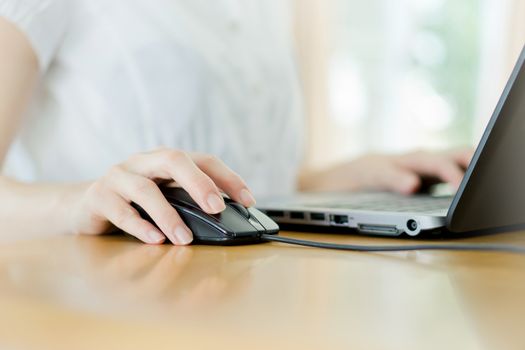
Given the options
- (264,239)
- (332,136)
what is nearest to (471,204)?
(264,239)

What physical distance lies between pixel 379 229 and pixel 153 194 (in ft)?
0.72

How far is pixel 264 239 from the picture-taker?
0.61 meters

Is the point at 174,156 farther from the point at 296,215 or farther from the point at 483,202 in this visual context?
the point at 483,202

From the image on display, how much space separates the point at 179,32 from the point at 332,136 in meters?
2.81

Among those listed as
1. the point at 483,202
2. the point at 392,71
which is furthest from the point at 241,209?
the point at 392,71

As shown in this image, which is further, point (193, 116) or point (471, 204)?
point (193, 116)

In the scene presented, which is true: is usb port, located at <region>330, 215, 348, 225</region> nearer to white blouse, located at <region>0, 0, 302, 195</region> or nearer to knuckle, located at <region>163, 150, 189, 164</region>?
knuckle, located at <region>163, 150, 189, 164</region>

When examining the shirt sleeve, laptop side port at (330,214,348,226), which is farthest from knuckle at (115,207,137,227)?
the shirt sleeve

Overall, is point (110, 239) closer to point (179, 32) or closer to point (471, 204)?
point (471, 204)

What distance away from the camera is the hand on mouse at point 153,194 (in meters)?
0.60

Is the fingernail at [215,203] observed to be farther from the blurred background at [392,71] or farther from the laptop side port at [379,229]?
the blurred background at [392,71]

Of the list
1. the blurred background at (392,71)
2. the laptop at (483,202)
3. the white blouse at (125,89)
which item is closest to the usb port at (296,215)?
the laptop at (483,202)

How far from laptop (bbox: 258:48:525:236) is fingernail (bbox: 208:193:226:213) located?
5.6 inches

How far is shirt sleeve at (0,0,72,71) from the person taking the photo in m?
0.90
